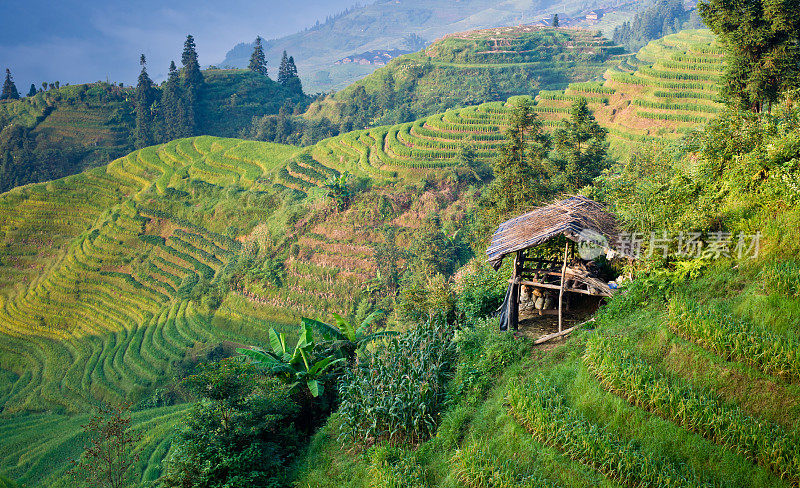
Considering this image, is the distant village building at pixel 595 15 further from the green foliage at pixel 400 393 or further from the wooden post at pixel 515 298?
the green foliage at pixel 400 393

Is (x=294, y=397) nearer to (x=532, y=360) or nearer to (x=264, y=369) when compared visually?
(x=264, y=369)

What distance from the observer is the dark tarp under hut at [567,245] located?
791 cm

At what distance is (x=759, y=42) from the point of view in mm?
12773

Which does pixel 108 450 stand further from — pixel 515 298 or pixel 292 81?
pixel 292 81

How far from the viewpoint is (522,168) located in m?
18.4

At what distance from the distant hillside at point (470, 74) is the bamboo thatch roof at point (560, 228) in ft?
169

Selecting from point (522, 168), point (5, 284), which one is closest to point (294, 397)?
point (522, 168)

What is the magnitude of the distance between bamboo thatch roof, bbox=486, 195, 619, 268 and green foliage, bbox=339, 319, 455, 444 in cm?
206

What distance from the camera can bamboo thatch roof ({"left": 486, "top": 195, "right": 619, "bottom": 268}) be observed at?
310 inches

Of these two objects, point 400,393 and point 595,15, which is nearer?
point 400,393

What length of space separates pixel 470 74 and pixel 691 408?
67.2 m

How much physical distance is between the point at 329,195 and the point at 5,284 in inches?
912

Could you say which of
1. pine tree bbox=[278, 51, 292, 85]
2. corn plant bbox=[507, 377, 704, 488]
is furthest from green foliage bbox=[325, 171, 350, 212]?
pine tree bbox=[278, 51, 292, 85]

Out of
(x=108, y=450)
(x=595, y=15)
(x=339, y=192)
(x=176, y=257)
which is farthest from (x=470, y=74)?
(x=595, y=15)
